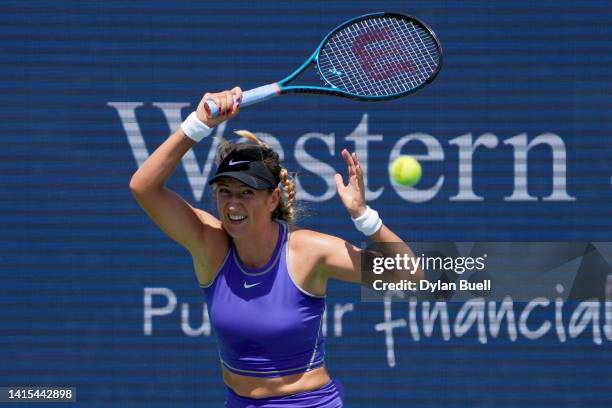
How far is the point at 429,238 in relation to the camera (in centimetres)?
544

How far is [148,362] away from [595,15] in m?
2.84

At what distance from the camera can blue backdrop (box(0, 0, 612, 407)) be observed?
542 cm

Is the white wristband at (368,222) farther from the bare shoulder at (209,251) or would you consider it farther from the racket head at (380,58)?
the racket head at (380,58)

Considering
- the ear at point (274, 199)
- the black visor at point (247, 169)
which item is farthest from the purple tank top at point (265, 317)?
the black visor at point (247, 169)

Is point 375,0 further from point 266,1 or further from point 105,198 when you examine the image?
point 105,198

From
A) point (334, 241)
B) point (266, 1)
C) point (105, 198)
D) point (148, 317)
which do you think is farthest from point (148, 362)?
point (334, 241)

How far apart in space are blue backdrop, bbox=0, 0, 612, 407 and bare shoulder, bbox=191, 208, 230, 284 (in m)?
1.89

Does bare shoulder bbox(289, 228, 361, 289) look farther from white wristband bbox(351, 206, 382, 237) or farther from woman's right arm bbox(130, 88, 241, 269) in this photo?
woman's right arm bbox(130, 88, 241, 269)

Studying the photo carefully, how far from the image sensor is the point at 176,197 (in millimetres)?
3461

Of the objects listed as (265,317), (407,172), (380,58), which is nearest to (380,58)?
(380,58)

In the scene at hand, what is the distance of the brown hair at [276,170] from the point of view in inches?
138

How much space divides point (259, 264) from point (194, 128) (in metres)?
0.51

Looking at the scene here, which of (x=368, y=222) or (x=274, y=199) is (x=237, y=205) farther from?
(x=368, y=222)

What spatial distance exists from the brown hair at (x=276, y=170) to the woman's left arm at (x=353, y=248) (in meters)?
0.20
